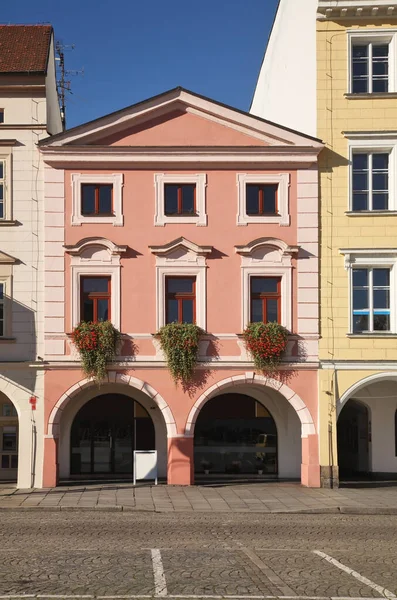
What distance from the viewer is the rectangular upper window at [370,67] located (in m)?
26.6

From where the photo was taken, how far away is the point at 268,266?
84.9ft

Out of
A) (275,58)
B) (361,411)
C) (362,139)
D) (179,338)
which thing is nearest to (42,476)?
(179,338)

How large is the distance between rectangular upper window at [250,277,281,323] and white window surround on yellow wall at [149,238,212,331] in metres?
1.49

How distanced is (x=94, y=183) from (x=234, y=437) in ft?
30.2

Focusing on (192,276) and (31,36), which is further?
(31,36)

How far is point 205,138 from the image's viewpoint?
26.2m

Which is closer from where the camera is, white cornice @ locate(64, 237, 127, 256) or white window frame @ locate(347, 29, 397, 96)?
white cornice @ locate(64, 237, 127, 256)

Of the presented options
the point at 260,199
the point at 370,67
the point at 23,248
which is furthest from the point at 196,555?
the point at 370,67

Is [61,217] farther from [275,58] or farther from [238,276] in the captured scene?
[275,58]

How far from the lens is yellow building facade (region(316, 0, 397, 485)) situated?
1009 inches

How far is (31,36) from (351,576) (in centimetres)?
2131

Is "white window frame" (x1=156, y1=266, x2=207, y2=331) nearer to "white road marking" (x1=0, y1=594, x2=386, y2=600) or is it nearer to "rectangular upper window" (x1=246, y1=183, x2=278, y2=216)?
"rectangular upper window" (x1=246, y1=183, x2=278, y2=216)

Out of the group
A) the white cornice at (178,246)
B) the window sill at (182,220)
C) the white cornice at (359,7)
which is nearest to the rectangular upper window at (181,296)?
the white cornice at (178,246)

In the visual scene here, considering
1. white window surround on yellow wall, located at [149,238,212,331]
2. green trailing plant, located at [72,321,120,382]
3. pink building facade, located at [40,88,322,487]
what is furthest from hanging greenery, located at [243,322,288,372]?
green trailing plant, located at [72,321,120,382]
